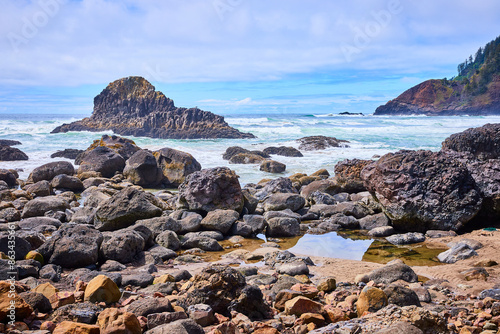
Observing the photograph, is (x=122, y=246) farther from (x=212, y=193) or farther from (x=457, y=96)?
(x=457, y=96)

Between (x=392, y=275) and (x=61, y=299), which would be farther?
(x=392, y=275)

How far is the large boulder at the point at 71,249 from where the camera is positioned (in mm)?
5395

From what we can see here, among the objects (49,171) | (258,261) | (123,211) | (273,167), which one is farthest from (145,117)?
(258,261)

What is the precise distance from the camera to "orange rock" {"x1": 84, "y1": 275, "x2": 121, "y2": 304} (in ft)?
12.5

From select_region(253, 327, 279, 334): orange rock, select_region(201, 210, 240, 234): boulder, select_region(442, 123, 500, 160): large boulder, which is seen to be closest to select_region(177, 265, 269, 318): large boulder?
select_region(253, 327, 279, 334): orange rock

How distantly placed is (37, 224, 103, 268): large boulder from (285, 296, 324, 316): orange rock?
3245 mm

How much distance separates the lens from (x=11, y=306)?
3076 mm

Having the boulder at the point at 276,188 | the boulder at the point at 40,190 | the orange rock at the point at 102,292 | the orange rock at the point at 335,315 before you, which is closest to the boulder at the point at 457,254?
the orange rock at the point at 335,315

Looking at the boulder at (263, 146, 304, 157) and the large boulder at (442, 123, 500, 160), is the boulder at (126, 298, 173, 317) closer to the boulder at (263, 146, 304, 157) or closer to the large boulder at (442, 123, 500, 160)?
A: the large boulder at (442, 123, 500, 160)

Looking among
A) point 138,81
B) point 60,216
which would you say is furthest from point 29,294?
point 138,81

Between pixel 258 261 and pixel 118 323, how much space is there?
340 centimetres

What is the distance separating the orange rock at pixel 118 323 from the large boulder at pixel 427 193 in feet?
20.1

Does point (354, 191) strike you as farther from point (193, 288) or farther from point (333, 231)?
point (193, 288)

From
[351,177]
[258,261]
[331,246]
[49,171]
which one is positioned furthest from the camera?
[49,171]
